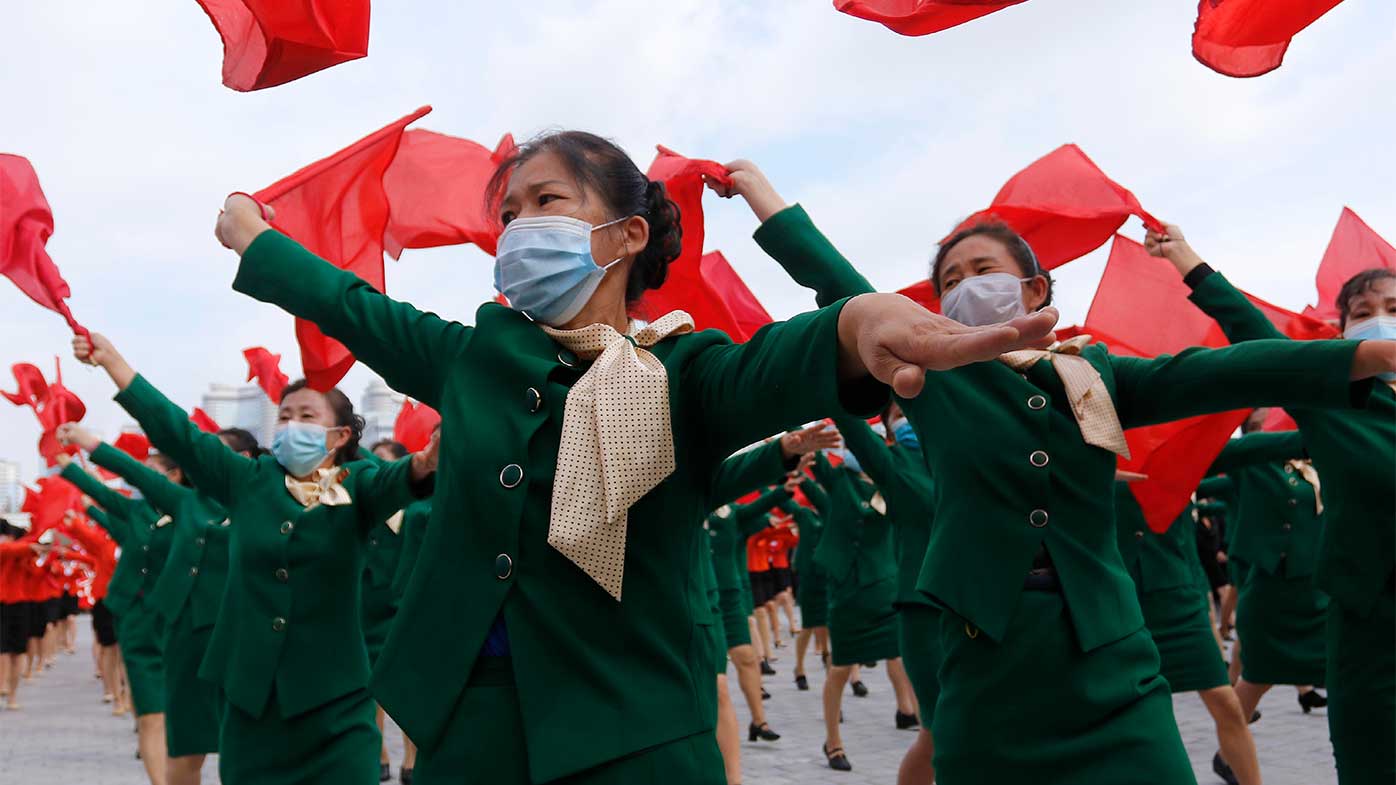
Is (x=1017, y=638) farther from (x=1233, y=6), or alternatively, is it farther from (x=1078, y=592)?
(x=1233, y=6)

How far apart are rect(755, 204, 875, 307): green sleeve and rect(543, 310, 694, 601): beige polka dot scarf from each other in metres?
1.52

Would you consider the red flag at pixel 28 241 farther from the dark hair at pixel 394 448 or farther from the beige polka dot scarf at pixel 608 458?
the dark hair at pixel 394 448

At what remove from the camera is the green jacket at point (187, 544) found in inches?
296

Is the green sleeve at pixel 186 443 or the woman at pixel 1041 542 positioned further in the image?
the green sleeve at pixel 186 443

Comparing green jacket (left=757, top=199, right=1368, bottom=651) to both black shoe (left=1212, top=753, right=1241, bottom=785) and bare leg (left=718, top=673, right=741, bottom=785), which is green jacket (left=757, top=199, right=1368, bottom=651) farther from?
black shoe (left=1212, top=753, right=1241, bottom=785)

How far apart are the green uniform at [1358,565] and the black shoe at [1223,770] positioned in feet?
10.9

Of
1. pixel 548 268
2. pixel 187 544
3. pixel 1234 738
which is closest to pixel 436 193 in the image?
pixel 548 268

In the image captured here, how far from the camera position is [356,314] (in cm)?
266

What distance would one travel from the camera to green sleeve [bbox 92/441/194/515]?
739 cm

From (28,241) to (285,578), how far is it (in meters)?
1.64

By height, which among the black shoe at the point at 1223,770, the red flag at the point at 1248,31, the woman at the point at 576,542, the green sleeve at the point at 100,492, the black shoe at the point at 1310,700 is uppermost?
the green sleeve at the point at 100,492

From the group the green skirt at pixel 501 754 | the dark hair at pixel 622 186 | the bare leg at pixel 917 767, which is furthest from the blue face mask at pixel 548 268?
the bare leg at pixel 917 767

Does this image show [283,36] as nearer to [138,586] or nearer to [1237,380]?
[1237,380]

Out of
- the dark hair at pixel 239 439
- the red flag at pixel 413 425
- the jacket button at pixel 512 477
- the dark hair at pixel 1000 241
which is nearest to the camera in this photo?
the jacket button at pixel 512 477
